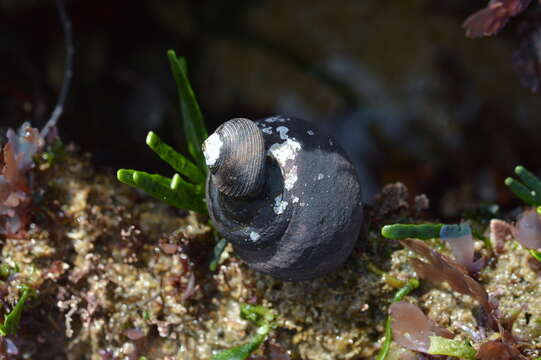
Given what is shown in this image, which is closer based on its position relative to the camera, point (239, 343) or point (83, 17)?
point (239, 343)

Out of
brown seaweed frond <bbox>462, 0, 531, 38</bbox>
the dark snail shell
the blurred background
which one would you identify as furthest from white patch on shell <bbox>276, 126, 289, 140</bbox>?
the blurred background

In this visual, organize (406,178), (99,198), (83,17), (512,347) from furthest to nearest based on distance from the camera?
(406,178)
(83,17)
(99,198)
(512,347)

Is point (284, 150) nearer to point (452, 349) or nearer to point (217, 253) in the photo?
point (217, 253)

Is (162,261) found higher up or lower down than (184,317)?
higher up

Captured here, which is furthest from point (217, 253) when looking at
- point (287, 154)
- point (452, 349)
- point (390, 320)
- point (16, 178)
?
point (452, 349)

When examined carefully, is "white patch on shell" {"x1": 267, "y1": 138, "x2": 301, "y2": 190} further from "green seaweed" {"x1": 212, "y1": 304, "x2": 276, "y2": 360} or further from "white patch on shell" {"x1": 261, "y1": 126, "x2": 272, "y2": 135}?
"green seaweed" {"x1": 212, "y1": 304, "x2": 276, "y2": 360}

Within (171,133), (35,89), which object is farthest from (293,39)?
(35,89)

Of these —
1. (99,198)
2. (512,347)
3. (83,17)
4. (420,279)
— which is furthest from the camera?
(83,17)

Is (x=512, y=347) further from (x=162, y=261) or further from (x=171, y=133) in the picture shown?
(x=171, y=133)
